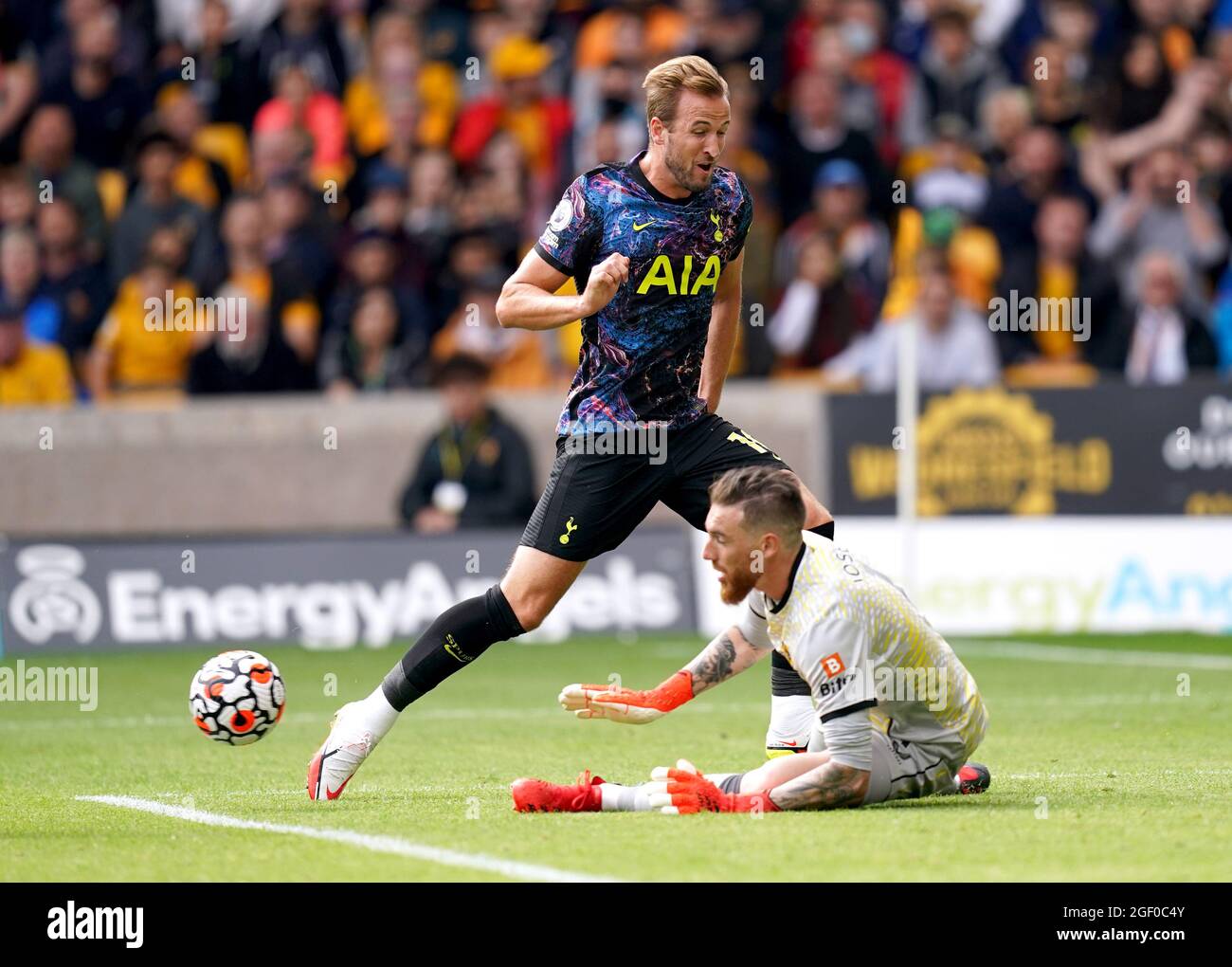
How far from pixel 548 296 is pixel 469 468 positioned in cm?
876

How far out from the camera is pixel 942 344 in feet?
54.7

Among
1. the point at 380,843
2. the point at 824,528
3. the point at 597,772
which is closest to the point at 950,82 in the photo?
the point at 597,772

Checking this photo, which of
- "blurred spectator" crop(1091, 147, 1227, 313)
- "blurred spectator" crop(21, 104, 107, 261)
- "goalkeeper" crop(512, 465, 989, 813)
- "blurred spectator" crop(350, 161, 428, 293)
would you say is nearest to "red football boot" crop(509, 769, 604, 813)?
"goalkeeper" crop(512, 465, 989, 813)

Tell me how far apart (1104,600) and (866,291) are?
3342 millimetres

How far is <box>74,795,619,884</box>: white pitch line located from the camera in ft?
20.0

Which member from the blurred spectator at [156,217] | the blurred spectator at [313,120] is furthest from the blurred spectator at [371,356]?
the blurred spectator at [313,120]

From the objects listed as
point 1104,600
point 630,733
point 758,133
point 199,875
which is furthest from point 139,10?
point 199,875

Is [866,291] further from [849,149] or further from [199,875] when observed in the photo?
[199,875]

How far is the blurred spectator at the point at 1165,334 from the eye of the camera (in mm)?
Result: 16641

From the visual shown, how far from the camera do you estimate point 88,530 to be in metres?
17.4

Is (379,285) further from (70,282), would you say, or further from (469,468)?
(70,282)

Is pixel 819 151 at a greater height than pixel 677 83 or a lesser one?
greater

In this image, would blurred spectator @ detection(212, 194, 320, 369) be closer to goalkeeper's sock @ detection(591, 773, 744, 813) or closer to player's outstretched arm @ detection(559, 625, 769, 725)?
player's outstretched arm @ detection(559, 625, 769, 725)

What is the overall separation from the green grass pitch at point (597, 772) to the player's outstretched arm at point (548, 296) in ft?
5.81
